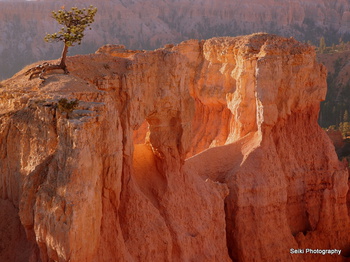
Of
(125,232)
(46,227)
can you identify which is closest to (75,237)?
(46,227)

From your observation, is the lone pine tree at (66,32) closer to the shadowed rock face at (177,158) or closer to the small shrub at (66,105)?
the shadowed rock face at (177,158)

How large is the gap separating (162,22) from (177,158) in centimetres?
7569

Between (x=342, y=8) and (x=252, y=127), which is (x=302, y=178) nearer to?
(x=252, y=127)

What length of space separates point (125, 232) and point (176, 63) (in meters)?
5.00

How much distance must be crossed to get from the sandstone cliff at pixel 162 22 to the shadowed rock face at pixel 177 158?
5207 centimetres

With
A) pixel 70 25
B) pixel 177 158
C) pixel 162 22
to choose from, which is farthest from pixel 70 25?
pixel 162 22

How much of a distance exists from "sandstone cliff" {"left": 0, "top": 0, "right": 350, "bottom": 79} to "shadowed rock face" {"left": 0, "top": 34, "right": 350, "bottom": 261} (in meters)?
52.1

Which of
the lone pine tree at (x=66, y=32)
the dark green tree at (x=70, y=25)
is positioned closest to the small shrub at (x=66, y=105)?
the lone pine tree at (x=66, y=32)

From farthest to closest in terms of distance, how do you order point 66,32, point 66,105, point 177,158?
point 177,158, point 66,32, point 66,105

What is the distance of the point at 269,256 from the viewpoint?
61.3 feet

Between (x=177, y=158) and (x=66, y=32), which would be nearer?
(x=66, y=32)

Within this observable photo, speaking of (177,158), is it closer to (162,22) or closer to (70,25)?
(70,25)

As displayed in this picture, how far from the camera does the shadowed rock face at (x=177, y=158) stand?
10383 millimetres

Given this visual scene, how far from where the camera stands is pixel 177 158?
1593 cm
